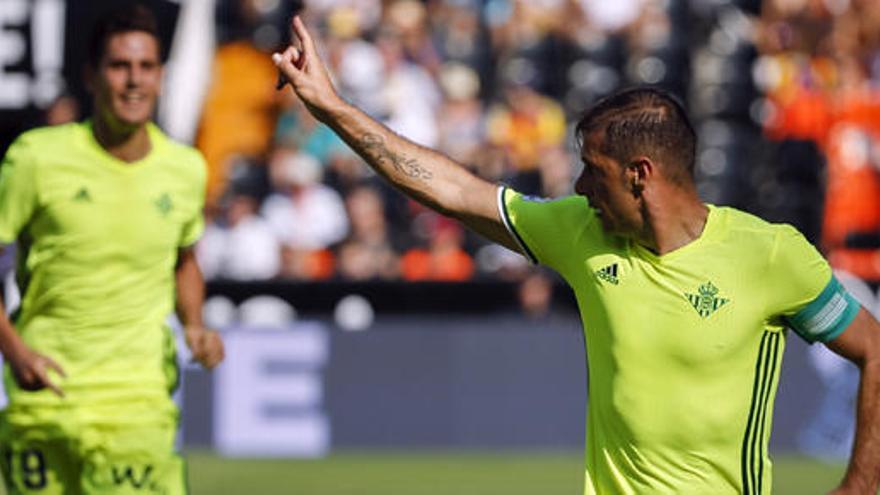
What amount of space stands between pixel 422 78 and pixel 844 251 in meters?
3.80

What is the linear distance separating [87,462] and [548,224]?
2097 mm

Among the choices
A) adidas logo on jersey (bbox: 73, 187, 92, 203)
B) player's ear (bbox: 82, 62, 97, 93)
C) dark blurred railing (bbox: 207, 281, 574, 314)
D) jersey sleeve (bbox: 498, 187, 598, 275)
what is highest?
player's ear (bbox: 82, 62, 97, 93)

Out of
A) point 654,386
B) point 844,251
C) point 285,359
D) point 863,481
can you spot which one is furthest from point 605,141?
point 844,251

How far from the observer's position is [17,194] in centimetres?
718

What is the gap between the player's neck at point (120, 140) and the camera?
7383mm

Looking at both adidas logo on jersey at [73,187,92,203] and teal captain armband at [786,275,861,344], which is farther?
adidas logo on jersey at [73,187,92,203]

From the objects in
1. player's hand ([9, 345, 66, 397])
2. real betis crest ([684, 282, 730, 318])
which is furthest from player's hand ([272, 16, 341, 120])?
player's hand ([9, 345, 66, 397])

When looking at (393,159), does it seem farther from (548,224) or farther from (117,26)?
(117,26)

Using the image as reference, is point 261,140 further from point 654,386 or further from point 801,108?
point 654,386

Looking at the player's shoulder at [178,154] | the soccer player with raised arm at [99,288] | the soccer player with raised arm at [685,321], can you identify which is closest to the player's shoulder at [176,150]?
the player's shoulder at [178,154]

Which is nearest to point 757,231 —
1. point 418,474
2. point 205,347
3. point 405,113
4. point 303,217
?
point 205,347

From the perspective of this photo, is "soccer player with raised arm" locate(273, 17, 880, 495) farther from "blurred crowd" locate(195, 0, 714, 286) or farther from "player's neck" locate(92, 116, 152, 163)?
"blurred crowd" locate(195, 0, 714, 286)

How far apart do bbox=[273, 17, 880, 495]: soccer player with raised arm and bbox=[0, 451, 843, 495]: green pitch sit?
715cm

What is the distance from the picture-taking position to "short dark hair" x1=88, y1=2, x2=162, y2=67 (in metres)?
7.32
